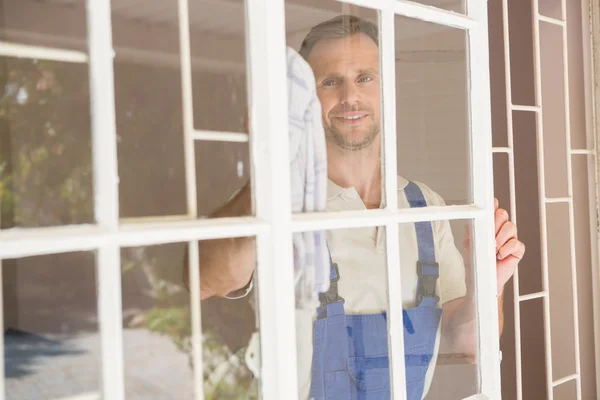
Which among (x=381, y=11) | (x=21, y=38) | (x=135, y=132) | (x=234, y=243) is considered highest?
(x=381, y=11)

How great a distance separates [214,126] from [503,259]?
136 centimetres

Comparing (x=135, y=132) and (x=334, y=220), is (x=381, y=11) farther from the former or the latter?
(x=135, y=132)

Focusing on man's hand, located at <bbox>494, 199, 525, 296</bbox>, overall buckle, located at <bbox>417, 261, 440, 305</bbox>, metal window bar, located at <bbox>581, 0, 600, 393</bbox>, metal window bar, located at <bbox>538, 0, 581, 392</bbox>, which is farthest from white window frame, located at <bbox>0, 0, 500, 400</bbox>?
metal window bar, located at <bbox>581, 0, 600, 393</bbox>

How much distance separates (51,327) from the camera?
1068 mm

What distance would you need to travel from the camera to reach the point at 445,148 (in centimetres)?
189

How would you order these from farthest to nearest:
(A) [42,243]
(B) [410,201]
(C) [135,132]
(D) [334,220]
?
1. (B) [410,201]
2. (D) [334,220]
3. (C) [135,132]
4. (A) [42,243]

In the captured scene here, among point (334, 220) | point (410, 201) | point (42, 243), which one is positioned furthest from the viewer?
point (410, 201)

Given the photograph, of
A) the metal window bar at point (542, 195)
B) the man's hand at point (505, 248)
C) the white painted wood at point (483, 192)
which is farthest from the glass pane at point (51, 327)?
the metal window bar at point (542, 195)

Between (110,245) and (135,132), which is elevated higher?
(135,132)

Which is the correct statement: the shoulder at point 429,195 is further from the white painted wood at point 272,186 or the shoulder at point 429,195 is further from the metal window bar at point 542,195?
the metal window bar at point 542,195

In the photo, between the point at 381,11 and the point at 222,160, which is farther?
the point at 381,11

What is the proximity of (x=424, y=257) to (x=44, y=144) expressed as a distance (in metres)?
1.16

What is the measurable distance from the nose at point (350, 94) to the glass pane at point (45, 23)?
722 mm

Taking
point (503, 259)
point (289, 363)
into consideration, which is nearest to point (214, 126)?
point (289, 363)
